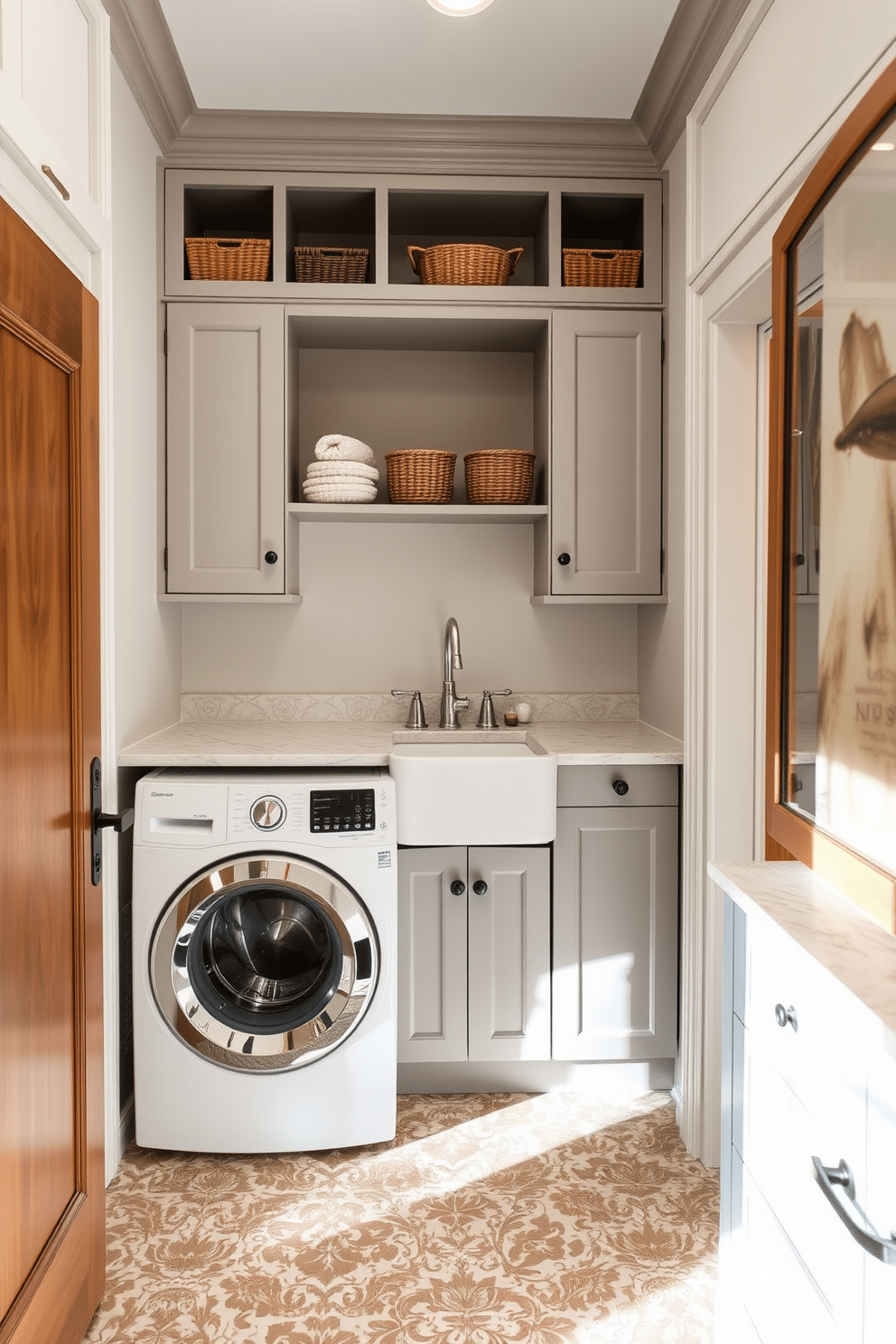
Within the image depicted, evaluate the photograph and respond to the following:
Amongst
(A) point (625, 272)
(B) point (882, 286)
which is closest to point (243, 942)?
(B) point (882, 286)

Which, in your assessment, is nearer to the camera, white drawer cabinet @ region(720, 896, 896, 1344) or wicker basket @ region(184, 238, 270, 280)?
white drawer cabinet @ region(720, 896, 896, 1344)

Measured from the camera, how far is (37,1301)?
1.42 m

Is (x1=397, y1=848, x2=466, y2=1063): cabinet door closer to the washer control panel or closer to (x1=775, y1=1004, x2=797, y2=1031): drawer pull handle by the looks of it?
the washer control panel

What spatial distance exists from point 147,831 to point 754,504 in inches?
65.0

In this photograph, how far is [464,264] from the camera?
104 inches

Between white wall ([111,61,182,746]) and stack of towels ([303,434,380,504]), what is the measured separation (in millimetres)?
454

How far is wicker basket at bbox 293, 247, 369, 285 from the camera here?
2.67 metres

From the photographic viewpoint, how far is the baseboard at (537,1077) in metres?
2.52

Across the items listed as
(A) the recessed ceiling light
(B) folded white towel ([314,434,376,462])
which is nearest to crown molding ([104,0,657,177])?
(A) the recessed ceiling light

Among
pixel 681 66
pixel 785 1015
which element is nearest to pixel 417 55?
pixel 681 66

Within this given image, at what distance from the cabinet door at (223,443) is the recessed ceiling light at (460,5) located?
0.92 meters

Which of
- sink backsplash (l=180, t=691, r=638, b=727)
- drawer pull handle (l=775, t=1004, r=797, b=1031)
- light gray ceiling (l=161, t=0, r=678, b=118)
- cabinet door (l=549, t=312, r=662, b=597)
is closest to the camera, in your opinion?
drawer pull handle (l=775, t=1004, r=797, b=1031)

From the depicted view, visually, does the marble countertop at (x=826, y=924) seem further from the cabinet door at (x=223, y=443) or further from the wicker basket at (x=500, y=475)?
the cabinet door at (x=223, y=443)

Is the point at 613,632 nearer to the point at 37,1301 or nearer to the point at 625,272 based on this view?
the point at 625,272
